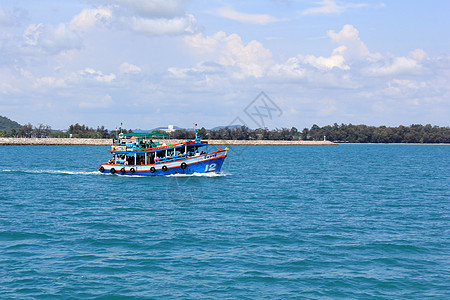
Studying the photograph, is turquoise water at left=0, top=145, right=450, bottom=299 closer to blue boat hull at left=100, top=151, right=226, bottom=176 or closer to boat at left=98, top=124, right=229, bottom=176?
blue boat hull at left=100, top=151, right=226, bottom=176

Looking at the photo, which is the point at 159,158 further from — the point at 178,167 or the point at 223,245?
the point at 223,245

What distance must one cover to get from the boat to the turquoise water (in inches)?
502

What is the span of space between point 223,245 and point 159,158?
37605mm

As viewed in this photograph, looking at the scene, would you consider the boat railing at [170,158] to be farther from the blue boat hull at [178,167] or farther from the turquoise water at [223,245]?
the turquoise water at [223,245]

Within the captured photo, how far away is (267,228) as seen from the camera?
30.8 metres

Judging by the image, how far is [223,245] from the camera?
26109 millimetres

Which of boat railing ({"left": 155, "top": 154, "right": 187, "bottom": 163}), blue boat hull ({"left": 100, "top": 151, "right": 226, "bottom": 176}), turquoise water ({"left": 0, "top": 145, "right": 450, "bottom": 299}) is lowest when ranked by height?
turquoise water ({"left": 0, "top": 145, "right": 450, "bottom": 299})

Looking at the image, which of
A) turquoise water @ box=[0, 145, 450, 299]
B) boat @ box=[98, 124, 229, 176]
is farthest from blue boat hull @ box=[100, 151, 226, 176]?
turquoise water @ box=[0, 145, 450, 299]

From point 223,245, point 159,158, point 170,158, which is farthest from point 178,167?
point 223,245

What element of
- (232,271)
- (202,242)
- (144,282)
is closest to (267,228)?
(202,242)

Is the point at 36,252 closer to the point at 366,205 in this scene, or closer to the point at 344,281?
the point at 344,281

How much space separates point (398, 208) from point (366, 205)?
2683mm

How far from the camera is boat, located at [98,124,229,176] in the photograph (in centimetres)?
6156

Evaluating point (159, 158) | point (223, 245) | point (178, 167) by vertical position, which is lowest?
point (223, 245)
